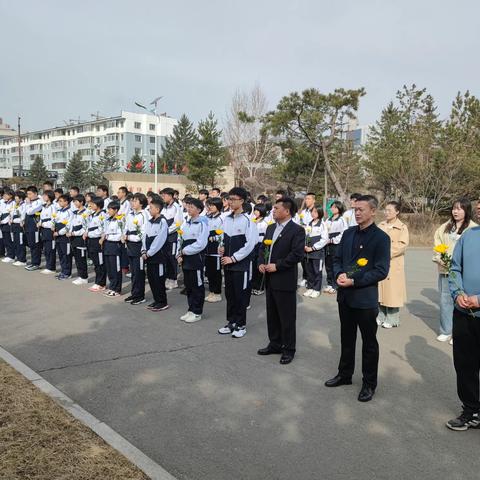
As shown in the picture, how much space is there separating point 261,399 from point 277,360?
1.15 meters

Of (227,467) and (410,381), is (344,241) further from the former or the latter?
(227,467)

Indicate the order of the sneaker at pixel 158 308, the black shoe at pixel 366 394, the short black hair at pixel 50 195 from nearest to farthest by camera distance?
the black shoe at pixel 366 394 < the sneaker at pixel 158 308 < the short black hair at pixel 50 195

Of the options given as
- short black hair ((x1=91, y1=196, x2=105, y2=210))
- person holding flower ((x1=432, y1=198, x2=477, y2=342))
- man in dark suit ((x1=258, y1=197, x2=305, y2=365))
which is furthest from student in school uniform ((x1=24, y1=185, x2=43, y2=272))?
person holding flower ((x1=432, y1=198, x2=477, y2=342))

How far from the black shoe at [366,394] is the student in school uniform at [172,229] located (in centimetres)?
617

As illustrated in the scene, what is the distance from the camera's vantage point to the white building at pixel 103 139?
81.6 m

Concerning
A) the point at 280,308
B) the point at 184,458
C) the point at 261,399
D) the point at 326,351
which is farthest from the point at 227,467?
the point at 326,351

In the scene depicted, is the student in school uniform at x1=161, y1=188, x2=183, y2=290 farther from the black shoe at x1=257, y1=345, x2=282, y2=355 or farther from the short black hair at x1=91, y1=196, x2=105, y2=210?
the black shoe at x1=257, y1=345, x2=282, y2=355

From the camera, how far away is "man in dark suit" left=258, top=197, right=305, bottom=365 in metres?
5.45

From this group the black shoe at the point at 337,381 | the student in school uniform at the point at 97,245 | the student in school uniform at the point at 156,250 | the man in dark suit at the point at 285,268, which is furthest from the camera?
the student in school uniform at the point at 97,245

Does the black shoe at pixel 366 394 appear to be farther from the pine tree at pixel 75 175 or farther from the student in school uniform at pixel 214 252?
the pine tree at pixel 75 175

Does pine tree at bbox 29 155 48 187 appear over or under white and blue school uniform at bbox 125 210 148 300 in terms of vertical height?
over

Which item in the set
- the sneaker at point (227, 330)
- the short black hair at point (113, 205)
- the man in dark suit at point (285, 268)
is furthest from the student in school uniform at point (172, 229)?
the man in dark suit at point (285, 268)

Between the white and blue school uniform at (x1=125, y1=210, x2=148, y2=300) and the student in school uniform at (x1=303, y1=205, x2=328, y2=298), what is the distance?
129 inches

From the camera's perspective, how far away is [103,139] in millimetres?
85000
